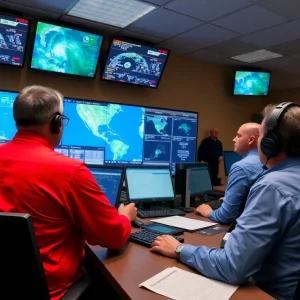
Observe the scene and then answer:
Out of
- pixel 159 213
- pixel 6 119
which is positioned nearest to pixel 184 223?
pixel 159 213

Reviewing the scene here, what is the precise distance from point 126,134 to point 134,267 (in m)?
2.23

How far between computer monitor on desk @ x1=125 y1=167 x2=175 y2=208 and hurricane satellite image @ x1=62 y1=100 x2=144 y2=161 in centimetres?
100

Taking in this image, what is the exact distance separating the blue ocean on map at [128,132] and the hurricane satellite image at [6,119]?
896 mm

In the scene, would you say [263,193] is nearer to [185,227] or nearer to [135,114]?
[185,227]

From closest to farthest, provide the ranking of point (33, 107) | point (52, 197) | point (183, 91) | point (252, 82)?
1. point (52, 197)
2. point (33, 107)
3. point (183, 91)
4. point (252, 82)

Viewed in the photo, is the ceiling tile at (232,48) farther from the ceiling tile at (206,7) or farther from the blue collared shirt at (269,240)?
the blue collared shirt at (269,240)

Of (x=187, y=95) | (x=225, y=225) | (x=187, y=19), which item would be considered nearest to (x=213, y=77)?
(x=187, y=95)

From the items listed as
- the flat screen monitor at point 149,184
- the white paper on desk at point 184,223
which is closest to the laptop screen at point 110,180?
the flat screen monitor at point 149,184

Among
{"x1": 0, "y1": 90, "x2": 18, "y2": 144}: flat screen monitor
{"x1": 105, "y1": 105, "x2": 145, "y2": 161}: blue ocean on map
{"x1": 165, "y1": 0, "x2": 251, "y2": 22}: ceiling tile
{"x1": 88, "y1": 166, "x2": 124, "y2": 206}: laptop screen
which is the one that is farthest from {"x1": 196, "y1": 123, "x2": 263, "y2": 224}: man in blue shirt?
{"x1": 0, "y1": 90, "x2": 18, "y2": 144}: flat screen monitor

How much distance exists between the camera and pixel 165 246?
1.33 m

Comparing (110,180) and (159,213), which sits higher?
(110,180)

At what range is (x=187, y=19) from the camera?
3398 millimetres

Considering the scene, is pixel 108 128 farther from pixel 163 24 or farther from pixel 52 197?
pixel 52 197

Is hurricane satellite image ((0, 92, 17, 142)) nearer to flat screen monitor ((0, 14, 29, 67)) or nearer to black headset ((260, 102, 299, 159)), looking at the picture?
flat screen monitor ((0, 14, 29, 67))
